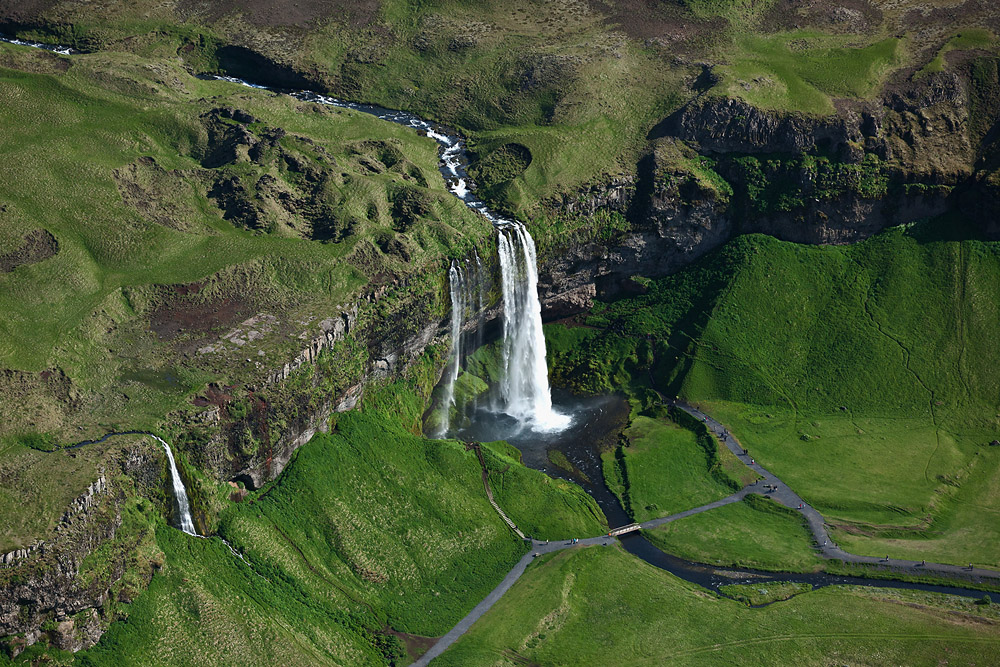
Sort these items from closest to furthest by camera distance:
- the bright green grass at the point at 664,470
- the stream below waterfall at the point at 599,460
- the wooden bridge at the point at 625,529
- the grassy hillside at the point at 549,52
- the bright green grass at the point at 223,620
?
the bright green grass at the point at 223,620, the stream below waterfall at the point at 599,460, the wooden bridge at the point at 625,529, the bright green grass at the point at 664,470, the grassy hillside at the point at 549,52

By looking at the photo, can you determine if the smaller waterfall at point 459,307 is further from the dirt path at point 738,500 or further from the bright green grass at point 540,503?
the dirt path at point 738,500

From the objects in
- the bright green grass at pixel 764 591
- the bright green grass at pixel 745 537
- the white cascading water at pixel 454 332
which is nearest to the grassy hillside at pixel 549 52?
the white cascading water at pixel 454 332

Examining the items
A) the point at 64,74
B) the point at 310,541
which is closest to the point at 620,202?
the point at 310,541

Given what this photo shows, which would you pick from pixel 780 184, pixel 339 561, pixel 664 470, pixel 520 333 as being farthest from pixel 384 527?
pixel 780 184

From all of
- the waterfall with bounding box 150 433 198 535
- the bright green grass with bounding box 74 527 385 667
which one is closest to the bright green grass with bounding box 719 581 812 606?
the bright green grass with bounding box 74 527 385 667

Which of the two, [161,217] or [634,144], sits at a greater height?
[634,144]

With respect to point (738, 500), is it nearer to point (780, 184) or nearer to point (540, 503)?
point (540, 503)

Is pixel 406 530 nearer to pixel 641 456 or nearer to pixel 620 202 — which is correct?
pixel 641 456
